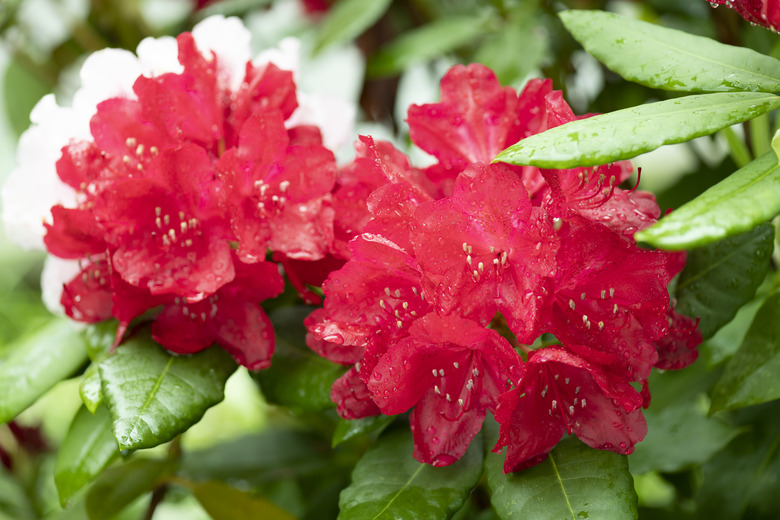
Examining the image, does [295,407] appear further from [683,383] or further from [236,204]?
[683,383]

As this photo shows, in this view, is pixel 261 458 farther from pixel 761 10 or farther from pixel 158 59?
pixel 761 10

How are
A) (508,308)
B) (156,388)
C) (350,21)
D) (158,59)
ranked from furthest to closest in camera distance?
(350,21), (158,59), (156,388), (508,308)

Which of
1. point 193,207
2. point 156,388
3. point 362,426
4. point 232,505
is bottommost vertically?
point 232,505

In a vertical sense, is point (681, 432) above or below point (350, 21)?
below

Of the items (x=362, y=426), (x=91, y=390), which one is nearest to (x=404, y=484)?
(x=362, y=426)

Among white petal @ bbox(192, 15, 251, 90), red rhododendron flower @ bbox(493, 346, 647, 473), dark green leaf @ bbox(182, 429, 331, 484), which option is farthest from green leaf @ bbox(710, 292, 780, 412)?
dark green leaf @ bbox(182, 429, 331, 484)

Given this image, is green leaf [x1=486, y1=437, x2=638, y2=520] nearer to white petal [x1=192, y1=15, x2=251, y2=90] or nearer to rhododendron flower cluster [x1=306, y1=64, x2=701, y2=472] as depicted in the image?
rhododendron flower cluster [x1=306, y1=64, x2=701, y2=472]

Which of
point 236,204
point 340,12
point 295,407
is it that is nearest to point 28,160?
point 236,204

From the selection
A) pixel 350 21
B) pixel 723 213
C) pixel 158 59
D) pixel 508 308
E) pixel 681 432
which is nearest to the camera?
pixel 723 213
